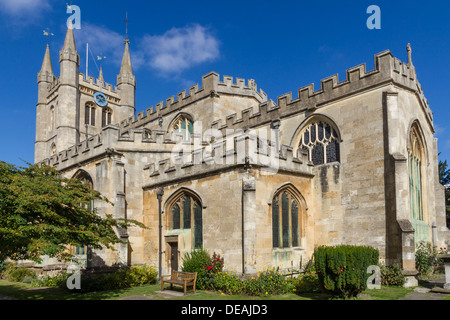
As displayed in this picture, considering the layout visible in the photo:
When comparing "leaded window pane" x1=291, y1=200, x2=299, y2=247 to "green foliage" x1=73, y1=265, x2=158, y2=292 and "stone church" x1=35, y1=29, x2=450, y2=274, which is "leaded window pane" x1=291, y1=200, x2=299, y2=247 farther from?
"green foliage" x1=73, y1=265, x2=158, y2=292

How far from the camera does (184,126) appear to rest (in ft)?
91.6

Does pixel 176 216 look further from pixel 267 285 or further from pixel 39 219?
pixel 39 219

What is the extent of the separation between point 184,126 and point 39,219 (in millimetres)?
17722

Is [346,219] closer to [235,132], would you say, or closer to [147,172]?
[235,132]

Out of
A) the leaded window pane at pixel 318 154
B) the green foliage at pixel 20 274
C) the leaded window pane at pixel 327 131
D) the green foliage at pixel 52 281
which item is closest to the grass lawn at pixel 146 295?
the green foliage at pixel 52 281

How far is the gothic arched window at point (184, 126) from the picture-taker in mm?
27344

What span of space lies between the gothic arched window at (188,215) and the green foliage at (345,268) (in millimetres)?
6532

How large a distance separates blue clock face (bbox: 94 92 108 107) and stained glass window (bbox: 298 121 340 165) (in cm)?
2783

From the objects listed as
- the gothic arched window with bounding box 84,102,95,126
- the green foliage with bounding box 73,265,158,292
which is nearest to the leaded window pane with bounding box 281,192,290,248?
the green foliage with bounding box 73,265,158,292

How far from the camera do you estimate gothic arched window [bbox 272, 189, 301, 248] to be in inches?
623

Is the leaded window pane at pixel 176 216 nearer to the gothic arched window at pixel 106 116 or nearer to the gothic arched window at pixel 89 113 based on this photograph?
the gothic arched window at pixel 89 113

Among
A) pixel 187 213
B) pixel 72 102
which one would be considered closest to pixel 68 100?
pixel 72 102

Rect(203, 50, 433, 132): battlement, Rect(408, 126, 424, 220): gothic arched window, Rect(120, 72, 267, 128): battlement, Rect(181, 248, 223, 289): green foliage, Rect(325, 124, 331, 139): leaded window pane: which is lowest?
Rect(181, 248, 223, 289): green foliage
